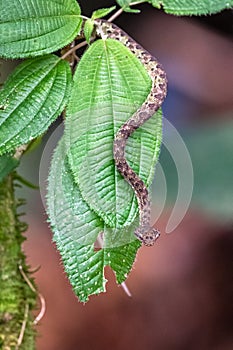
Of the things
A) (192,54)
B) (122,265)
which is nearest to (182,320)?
(192,54)

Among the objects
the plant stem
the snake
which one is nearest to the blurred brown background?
the plant stem

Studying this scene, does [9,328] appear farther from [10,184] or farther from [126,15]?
[126,15]

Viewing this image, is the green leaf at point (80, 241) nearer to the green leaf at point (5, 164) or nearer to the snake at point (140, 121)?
the snake at point (140, 121)

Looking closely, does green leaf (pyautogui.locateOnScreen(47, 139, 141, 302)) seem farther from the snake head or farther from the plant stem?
the plant stem

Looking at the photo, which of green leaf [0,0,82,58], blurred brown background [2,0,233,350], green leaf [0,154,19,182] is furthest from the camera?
blurred brown background [2,0,233,350]

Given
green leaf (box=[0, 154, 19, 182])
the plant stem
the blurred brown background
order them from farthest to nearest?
the blurred brown background < the plant stem < green leaf (box=[0, 154, 19, 182])

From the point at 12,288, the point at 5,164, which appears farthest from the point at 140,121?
the point at 12,288

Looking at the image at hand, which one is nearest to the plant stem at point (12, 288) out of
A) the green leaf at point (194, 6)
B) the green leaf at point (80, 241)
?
the green leaf at point (80, 241)
